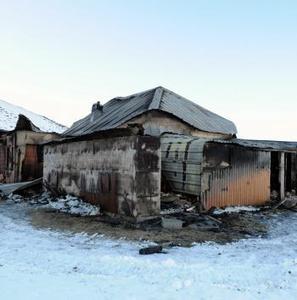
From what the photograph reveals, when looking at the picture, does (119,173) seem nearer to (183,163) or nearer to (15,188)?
(183,163)

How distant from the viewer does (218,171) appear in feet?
40.5

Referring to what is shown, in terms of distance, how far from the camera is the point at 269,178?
14.4m

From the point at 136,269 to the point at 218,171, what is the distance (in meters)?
7.03

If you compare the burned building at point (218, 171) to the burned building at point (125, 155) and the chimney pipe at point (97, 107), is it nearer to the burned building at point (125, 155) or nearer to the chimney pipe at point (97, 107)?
the burned building at point (125, 155)

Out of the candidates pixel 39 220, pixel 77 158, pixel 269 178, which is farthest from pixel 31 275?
pixel 269 178

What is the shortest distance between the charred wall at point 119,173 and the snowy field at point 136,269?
6.91 ft

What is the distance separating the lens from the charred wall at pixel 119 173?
10141 millimetres

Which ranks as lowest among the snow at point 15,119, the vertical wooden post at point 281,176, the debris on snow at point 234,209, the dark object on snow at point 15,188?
the debris on snow at point 234,209

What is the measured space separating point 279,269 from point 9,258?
14.7 feet

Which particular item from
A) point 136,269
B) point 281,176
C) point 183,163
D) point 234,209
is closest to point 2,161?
point 183,163

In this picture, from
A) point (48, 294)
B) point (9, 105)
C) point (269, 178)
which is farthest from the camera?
point (9, 105)

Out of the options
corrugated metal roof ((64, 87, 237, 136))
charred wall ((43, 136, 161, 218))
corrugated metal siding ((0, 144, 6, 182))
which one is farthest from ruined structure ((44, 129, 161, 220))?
corrugated metal siding ((0, 144, 6, 182))

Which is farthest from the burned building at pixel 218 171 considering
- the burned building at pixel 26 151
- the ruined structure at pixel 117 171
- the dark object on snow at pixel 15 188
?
the burned building at pixel 26 151

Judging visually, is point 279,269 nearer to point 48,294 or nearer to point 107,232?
point 48,294
